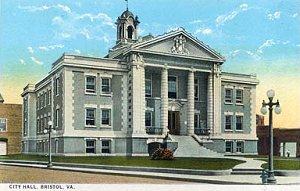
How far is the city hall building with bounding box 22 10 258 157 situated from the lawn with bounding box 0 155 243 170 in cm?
50

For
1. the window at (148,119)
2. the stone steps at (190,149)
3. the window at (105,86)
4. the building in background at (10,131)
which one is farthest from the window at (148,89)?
the building in background at (10,131)

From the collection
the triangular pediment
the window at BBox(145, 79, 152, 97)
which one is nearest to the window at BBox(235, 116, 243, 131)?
the triangular pediment

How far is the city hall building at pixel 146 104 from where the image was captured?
17875 mm

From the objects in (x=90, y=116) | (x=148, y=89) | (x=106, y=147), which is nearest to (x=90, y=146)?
(x=106, y=147)

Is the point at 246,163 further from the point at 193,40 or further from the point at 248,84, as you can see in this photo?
the point at 193,40

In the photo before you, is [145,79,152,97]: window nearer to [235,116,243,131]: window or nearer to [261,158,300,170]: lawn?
[235,116,243,131]: window

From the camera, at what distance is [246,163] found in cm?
→ 1695

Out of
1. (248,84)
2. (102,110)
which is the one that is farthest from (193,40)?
(102,110)

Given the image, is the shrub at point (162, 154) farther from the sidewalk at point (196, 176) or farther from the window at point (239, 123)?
the window at point (239, 123)

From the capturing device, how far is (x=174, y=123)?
19891 mm

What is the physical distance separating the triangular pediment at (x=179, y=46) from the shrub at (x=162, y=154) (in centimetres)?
286

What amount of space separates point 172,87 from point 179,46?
1.45 m

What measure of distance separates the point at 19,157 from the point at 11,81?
209 centimetres

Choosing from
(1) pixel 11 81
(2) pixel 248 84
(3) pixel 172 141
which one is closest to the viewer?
(1) pixel 11 81
